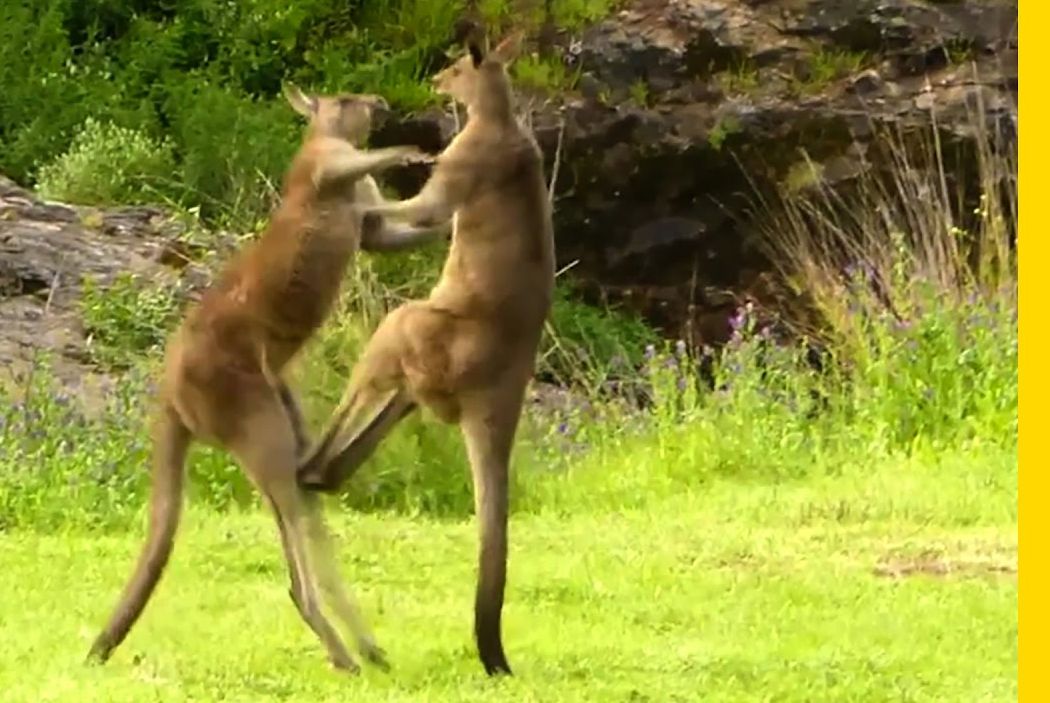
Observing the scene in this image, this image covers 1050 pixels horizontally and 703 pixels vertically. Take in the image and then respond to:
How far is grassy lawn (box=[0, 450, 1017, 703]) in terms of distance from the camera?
6.89 metres

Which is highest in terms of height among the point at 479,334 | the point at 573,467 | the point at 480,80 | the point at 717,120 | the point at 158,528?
the point at 480,80

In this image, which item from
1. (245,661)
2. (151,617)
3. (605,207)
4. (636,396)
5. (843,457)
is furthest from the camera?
(605,207)

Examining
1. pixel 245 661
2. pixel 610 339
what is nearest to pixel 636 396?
pixel 610 339

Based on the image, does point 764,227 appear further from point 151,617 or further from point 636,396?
point 151,617

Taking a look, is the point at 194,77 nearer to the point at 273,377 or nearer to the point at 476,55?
the point at 476,55

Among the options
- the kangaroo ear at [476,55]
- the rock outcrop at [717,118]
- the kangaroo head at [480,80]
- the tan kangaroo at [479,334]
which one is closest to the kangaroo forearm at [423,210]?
the tan kangaroo at [479,334]

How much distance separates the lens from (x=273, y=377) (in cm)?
698

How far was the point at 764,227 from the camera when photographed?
659 inches

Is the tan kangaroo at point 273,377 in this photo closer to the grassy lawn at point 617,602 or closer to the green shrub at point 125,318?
the grassy lawn at point 617,602

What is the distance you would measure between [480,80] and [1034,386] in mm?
3556

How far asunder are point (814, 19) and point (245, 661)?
11.4 meters

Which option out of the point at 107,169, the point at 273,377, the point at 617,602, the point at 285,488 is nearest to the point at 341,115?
the point at 273,377

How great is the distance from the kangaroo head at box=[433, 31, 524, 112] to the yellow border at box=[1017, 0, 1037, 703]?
3306 mm

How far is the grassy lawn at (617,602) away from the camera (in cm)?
689
